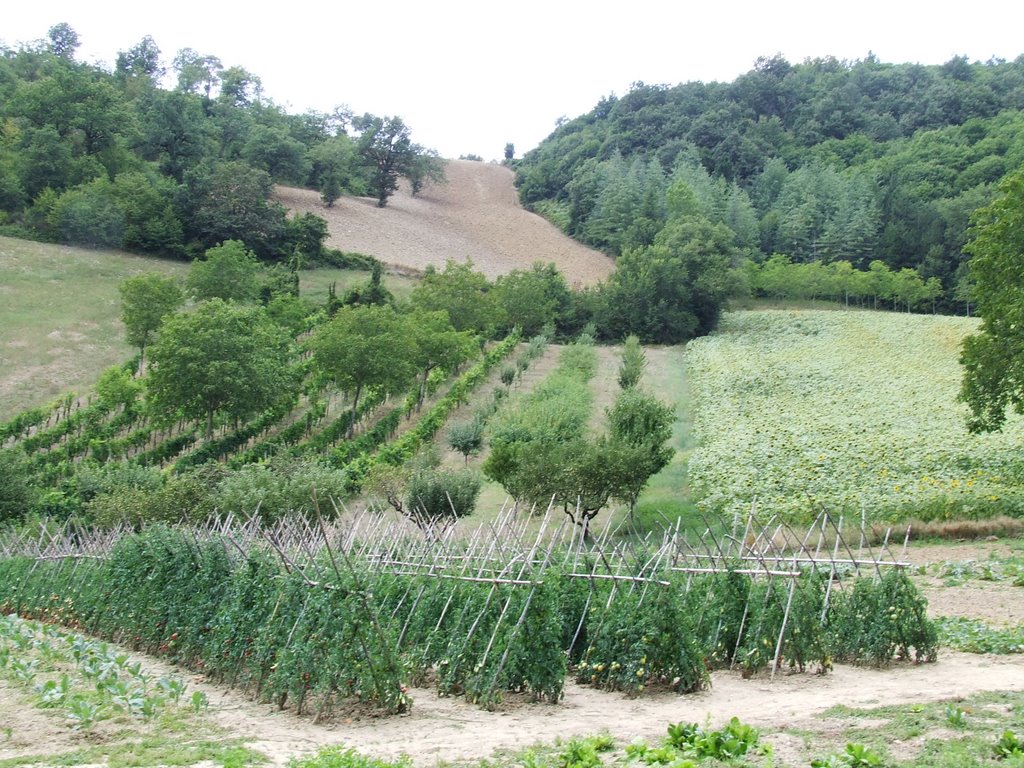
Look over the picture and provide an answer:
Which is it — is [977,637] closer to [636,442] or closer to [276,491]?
[636,442]

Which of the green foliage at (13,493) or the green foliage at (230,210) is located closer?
the green foliage at (13,493)

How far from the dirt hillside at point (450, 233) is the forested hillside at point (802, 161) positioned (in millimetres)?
4142

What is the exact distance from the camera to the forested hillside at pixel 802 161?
88.8m

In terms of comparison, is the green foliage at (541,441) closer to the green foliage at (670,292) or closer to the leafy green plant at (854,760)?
the leafy green plant at (854,760)

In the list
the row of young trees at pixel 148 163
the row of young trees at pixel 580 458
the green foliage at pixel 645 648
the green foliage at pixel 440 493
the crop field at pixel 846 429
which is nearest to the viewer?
the green foliage at pixel 645 648

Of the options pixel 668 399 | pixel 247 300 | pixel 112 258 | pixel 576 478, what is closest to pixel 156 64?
pixel 112 258

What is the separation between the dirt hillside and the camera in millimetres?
92062

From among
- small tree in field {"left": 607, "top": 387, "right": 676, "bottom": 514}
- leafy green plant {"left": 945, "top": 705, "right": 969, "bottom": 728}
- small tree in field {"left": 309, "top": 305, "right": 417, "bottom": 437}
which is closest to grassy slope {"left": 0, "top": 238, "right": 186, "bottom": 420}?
small tree in field {"left": 309, "top": 305, "right": 417, "bottom": 437}

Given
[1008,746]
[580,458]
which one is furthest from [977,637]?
[580,458]

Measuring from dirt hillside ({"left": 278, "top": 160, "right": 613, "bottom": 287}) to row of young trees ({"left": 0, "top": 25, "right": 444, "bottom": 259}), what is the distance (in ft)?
10.9

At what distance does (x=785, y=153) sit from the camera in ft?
385

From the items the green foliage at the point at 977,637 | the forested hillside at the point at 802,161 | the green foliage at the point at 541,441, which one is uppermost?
the forested hillside at the point at 802,161

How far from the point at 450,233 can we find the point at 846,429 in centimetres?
7197

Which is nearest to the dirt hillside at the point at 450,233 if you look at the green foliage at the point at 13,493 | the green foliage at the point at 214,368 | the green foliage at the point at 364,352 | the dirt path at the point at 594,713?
the green foliage at the point at 364,352
